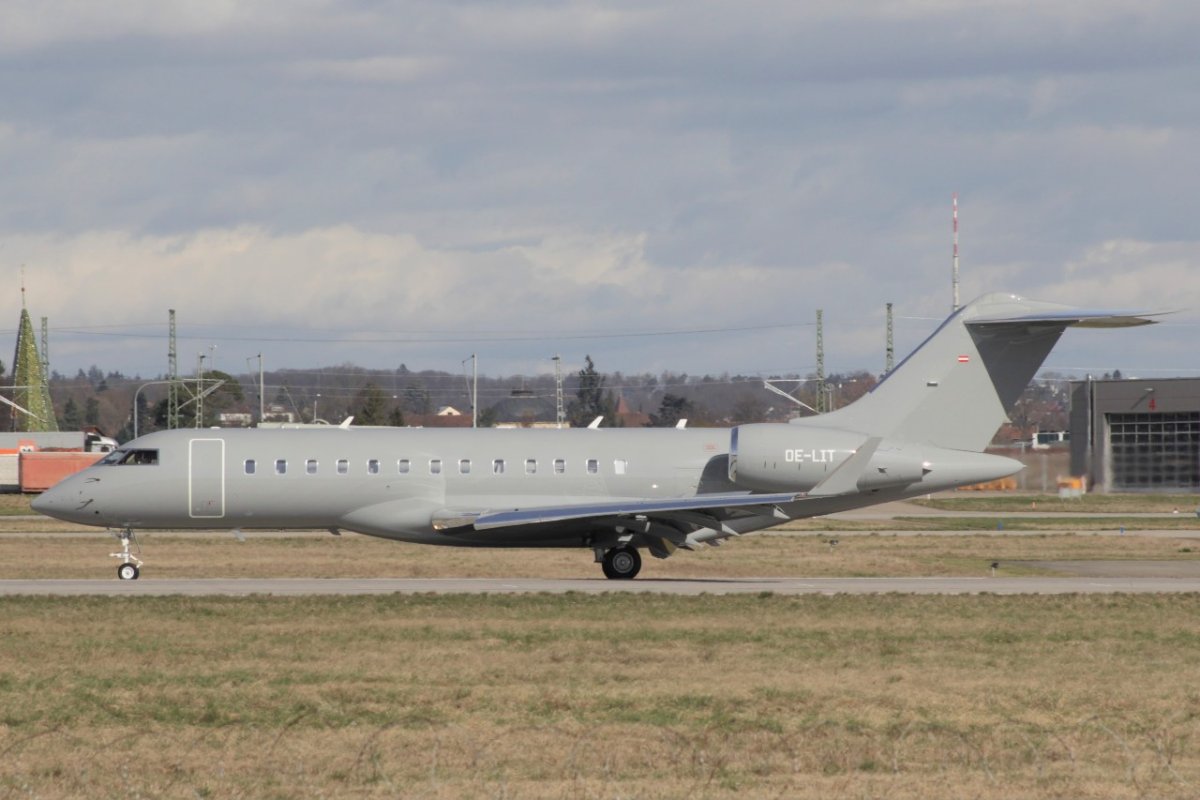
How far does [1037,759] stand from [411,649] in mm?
9643

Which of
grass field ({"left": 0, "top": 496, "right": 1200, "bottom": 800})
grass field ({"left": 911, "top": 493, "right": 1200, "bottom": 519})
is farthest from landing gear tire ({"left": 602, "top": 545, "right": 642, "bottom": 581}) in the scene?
grass field ({"left": 911, "top": 493, "right": 1200, "bottom": 519})

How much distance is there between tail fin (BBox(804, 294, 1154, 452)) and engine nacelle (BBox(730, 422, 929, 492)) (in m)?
0.96

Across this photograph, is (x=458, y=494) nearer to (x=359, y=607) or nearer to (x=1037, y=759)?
(x=359, y=607)

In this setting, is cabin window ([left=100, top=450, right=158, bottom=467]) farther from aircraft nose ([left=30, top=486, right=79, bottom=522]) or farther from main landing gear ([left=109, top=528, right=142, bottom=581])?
main landing gear ([left=109, top=528, right=142, bottom=581])

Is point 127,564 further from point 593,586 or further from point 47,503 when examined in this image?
point 593,586

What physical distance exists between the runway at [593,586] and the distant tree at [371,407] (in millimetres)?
90960

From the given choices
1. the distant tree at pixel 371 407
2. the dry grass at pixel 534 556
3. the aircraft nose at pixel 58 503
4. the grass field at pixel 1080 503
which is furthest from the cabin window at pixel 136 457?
the distant tree at pixel 371 407

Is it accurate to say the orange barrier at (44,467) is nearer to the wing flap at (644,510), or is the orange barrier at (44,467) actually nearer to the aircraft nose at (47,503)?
the aircraft nose at (47,503)

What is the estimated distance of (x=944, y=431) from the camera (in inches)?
1324

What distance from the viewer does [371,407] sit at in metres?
127

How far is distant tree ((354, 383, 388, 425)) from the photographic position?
125 m

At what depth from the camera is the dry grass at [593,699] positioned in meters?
13.7

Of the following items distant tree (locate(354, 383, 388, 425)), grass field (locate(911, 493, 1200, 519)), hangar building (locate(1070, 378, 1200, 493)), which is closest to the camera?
hangar building (locate(1070, 378, 1200, 493))

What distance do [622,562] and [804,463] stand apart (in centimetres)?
440
